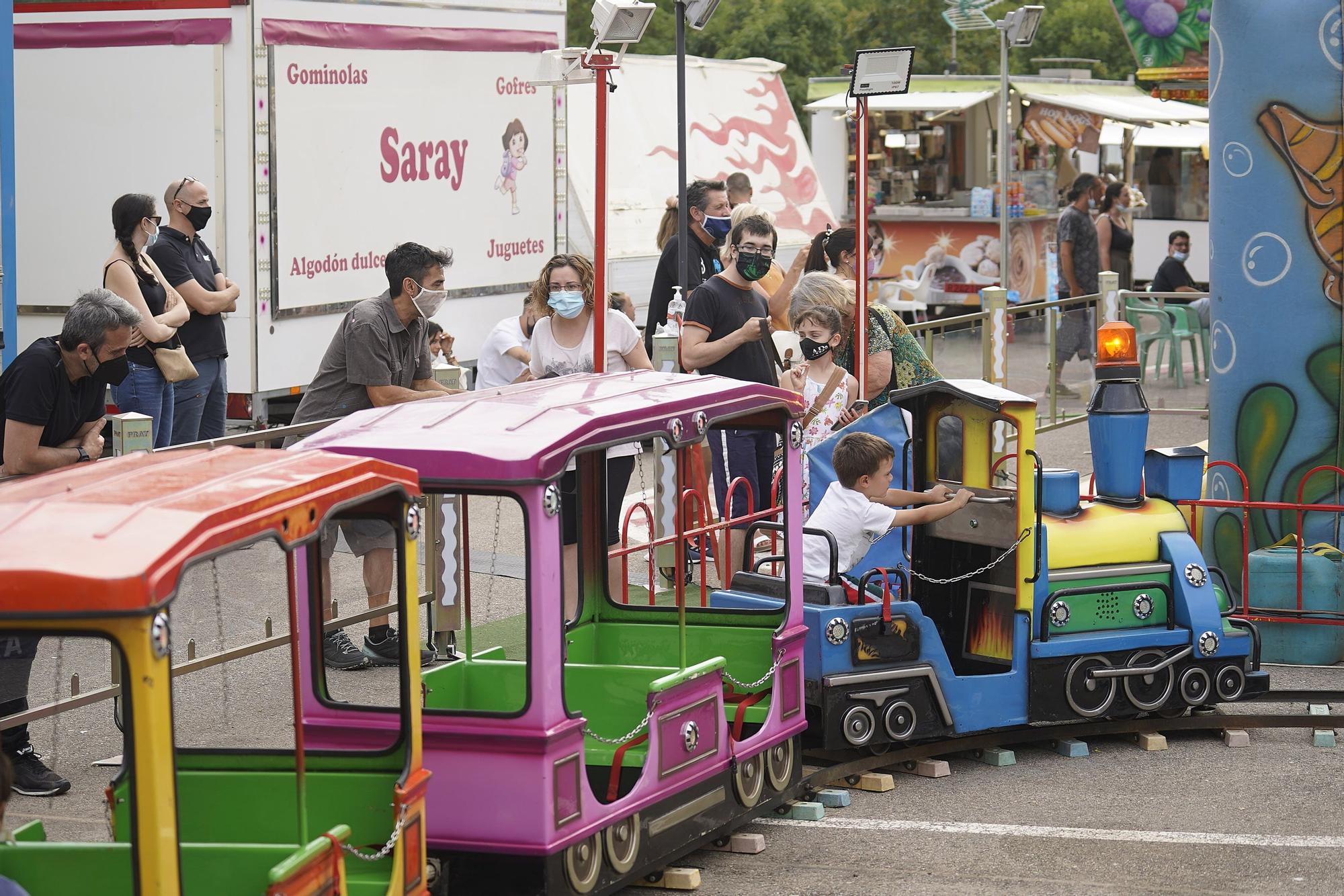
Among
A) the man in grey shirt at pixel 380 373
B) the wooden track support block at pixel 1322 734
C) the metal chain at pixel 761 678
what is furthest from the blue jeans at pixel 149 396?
the wooden track support block at pixel 1322 734

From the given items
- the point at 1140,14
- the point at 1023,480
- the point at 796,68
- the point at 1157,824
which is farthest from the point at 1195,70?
the point at 796,68

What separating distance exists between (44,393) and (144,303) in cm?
271

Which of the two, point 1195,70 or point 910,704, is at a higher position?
point 1195,70

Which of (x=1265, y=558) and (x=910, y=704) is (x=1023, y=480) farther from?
(x=1265, y=558)

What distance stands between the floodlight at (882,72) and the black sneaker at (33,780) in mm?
4701

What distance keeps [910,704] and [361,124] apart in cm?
789

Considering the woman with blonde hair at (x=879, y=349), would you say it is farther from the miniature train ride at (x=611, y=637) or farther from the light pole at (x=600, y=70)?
the light pole at (x=600, y=70)

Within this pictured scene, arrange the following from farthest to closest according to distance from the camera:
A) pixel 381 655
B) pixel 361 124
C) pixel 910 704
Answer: pixel 361 124 < pixel 381 655 < pixel 910 704

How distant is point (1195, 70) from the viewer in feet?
46.9

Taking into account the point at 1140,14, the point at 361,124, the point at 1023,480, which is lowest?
the point at 1023,480

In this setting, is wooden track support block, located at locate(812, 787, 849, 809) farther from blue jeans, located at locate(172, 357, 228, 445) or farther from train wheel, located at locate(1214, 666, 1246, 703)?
blue jeans, located at locate(172, 357, 228, 445)

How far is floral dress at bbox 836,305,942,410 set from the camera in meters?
8.84

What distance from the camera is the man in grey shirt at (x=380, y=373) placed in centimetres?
779

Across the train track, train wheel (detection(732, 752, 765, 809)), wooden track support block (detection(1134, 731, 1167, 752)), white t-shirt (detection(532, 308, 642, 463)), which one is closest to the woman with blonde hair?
white t-shirt (detection(532, 308, 642, 463))
